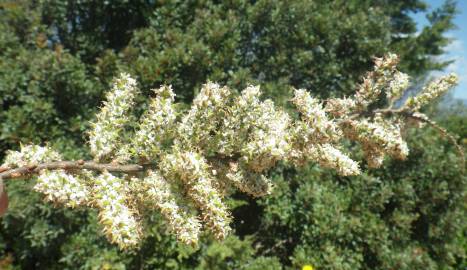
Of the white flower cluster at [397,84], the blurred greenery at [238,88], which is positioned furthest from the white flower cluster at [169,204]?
the blurred greenery at [238,88]

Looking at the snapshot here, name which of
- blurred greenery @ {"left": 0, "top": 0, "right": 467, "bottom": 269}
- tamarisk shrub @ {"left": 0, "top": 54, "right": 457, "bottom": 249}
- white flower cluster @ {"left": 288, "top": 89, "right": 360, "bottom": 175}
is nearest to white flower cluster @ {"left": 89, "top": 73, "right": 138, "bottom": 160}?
tamarisk shrub @ {"left": 0, "top": 54, "right": 457, "bottom": 249}

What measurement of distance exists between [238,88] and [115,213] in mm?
3627

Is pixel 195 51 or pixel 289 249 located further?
pixel 289 249

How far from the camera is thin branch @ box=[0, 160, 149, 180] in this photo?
136 centimetres

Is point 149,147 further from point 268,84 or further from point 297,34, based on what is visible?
point 297,34

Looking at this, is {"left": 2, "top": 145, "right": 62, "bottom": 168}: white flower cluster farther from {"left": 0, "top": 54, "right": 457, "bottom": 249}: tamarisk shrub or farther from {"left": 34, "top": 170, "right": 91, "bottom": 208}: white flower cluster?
{"left": 34, "top": 170, "right": 91, "bottom": 208}: white flower cluster

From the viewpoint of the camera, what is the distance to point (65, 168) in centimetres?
139

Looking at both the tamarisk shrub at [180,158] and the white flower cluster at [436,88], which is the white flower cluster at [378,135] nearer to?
the tamarisk shrub at [180,158]

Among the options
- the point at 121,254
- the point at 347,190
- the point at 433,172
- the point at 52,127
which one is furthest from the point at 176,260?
the point at 433,172

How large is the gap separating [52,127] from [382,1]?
10613mm

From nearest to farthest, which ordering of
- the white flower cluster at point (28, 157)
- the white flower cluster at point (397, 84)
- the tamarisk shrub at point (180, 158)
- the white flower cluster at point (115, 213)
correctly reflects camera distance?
the white flower cluster at point (115, 213) → the tamarisk shrub at point (180, 158) → the white flower cluster at point (28, 157) → the white flower cluster at point (397, 84)

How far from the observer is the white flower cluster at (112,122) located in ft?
4.93

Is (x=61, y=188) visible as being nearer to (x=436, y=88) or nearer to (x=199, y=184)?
(x=199, y=184)

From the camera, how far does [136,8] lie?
5.45m
